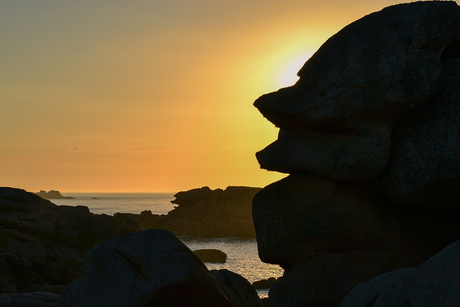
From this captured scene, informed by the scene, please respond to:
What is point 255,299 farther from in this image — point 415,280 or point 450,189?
point 415,280

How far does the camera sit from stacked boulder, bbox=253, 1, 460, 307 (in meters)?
9.57

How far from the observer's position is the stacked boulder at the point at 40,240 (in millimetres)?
23891

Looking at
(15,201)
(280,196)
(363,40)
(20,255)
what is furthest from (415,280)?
(15,201)

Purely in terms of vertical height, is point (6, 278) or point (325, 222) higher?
point (325, 222)

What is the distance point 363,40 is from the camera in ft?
33.4

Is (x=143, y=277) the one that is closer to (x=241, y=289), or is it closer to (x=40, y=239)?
(x=241, y=289)

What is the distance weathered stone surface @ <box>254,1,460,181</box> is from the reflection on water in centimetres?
2384

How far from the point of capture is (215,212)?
9538 centimetres

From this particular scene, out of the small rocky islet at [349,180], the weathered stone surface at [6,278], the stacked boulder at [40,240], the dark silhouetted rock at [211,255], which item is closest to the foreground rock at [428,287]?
the small rocky islet at [349,180]

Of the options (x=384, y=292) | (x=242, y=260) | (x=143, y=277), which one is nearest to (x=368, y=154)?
(x=384, y=292)

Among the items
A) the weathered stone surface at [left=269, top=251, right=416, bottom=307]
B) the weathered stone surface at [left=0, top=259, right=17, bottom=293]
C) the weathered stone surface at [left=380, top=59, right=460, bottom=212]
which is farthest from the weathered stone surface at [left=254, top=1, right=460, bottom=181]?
the weathered stone surface at [left=0, top=259, right=17, bottom=293]

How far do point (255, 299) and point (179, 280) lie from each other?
229 inches

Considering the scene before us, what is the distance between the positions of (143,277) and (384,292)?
238 inches

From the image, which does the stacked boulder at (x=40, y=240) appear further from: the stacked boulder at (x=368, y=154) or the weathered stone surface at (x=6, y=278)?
the stacked boulder at (x=368, y=154)
